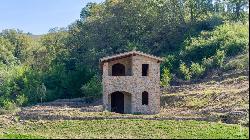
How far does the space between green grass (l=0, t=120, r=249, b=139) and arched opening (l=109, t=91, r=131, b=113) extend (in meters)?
9.81

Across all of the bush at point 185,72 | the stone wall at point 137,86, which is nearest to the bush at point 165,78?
the bush at point 185,72

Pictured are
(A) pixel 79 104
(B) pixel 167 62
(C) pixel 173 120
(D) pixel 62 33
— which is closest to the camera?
(C) pixel 173 120

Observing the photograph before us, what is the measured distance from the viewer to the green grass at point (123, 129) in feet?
92.4

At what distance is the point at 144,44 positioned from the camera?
66812mm

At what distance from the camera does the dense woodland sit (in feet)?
188

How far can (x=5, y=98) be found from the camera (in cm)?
6238

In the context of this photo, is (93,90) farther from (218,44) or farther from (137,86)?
(218,44)

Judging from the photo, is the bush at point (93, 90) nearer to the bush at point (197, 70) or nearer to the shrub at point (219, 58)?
the bush at point (197, 70)

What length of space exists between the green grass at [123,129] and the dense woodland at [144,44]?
1970cm

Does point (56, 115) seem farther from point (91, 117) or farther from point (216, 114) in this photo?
point (216, 114)

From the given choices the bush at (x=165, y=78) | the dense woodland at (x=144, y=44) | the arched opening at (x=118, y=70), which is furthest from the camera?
the dense woodland at (x=144, y=44)

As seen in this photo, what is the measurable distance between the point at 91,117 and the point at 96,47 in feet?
110

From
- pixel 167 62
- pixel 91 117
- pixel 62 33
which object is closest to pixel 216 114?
pixel 91 117

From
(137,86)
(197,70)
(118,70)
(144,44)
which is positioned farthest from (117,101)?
(144,44)
